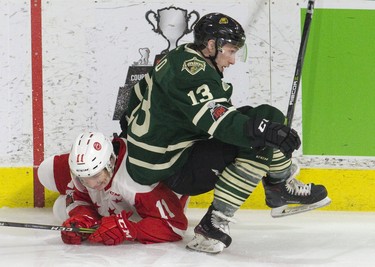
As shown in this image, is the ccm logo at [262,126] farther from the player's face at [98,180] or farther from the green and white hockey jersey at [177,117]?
the player's face at [98,180]

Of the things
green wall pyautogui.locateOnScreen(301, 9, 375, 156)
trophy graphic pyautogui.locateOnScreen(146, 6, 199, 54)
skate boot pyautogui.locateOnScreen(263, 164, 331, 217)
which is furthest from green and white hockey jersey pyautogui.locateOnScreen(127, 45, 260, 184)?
green wall pyautogui.locateOnScreen(301, 9, 375, 156)

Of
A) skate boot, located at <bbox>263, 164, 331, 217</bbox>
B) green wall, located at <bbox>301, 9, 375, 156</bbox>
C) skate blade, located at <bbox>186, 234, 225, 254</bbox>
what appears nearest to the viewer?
skate blade, located at <bbox>186, 234, 225, 254</bbox>

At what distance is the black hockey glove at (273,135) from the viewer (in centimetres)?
261

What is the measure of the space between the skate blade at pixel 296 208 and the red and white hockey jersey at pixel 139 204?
1.22ft

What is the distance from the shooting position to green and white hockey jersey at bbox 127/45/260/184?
8.89 feet

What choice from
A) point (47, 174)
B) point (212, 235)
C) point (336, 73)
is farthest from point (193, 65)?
point (336, 73)

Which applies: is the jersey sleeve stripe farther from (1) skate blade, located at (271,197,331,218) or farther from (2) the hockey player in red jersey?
(1) skate blade, located at (271,197,331,218)

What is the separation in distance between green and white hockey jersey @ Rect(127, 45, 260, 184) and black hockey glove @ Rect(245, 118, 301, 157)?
3 centimetres

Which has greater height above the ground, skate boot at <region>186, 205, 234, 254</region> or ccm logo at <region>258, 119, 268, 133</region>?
ccm logo at <region>258, 119, 268, 133</region>

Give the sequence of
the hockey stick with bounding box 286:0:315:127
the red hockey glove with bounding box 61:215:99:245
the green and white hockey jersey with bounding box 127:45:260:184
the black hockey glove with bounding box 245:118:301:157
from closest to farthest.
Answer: the black hockey glove with bounding box 245:118:301:157, the green and white hockey jersey with bounding box 127:45:260:184, the red hockey glove with bounding box 61:215:99:245, the hockey stick with bounding box 286:0:315:127

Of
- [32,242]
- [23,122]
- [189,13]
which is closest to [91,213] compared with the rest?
[32,242]

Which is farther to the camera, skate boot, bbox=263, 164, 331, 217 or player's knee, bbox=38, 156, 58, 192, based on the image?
player's knee, bbox=38, 156, 58, 192

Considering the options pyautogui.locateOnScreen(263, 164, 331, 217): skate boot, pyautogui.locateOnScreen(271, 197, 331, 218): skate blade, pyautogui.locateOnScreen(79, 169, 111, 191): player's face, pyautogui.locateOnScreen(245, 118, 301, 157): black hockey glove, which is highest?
pyautogui.locateOnScreen(245, 118, 301, 157): black hockey glove

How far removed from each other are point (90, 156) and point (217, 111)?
1.62 ft
